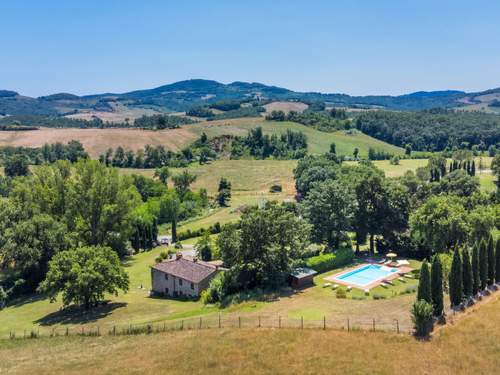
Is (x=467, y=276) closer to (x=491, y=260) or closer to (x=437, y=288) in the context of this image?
(x=491, y=260)

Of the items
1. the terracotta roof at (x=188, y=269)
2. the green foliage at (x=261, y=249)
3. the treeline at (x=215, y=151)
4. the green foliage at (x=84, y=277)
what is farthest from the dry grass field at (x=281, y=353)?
the treeline at (x=215, y=151)

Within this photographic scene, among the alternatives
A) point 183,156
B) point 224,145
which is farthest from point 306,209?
point 224,145

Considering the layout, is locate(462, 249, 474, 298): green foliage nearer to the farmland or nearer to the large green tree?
the large green tree

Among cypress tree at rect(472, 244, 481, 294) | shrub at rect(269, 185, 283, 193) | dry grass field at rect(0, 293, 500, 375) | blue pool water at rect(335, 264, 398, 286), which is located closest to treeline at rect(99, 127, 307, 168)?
shrub at rect(269, 185, 283, 193)

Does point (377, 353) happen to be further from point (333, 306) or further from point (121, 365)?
point (121, 365)

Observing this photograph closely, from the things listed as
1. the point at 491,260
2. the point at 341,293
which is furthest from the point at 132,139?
the point at 491,260

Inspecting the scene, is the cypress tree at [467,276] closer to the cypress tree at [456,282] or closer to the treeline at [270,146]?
the cypress tree at [456,282]

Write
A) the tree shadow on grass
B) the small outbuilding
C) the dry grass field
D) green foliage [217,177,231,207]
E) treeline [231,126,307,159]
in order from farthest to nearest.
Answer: treeline [231,126,307,159]
green foliage [217,177,231,207]
the small outbuilding
the tree shadow on grass
the dry grass field
